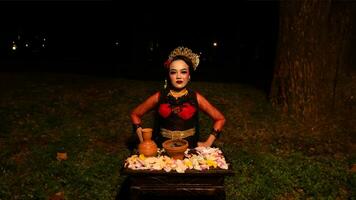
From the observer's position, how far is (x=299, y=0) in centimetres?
896

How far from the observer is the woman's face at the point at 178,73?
227 inches

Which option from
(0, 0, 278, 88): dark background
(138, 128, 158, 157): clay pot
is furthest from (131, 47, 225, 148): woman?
(0, 0, 278, 88): dark background

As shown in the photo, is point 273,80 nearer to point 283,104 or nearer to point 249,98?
point 283,104

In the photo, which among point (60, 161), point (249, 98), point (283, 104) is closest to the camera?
point (60, 161)

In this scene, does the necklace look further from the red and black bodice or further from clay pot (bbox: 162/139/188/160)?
clay pot (bbox: 162/139/188/160)

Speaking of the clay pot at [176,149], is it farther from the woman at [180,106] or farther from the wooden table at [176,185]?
the woman at [180,106]

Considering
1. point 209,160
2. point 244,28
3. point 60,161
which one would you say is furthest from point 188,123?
point 244,28

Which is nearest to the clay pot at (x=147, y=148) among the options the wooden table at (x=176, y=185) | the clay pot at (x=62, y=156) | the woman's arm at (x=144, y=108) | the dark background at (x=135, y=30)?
the wooden table at (x=176, y=185)

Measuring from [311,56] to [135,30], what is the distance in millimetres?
23321

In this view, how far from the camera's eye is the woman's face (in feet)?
18.9

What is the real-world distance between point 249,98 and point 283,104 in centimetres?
160

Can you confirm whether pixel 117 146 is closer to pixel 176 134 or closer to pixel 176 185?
pixel 176 134

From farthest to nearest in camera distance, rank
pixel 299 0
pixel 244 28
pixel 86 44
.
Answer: pixel 86 44 → pixel 244 28 → pixel 299 0

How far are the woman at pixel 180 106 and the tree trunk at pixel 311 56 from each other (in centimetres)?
389
